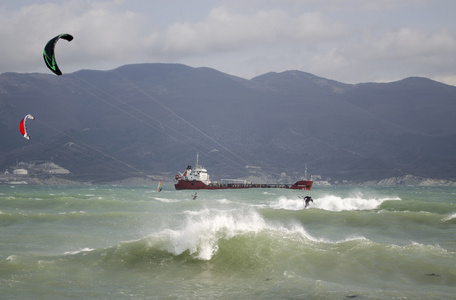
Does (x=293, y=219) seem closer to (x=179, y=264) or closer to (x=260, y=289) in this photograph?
(x=179, y=264)

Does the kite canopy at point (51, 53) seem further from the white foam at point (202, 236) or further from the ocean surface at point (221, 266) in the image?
the white foam at point (202, 236)

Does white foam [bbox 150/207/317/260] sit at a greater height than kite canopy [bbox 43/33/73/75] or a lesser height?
lesser

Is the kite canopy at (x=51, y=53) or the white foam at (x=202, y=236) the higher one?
the kite canopy at (x=51, y=53)

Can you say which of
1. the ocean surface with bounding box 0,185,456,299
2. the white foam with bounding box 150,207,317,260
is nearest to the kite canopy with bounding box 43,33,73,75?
the ocean surface with bounding box 0,185,456,299

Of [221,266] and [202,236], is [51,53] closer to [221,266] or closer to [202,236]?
[202,236]

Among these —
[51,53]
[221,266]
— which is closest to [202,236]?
[221,266]

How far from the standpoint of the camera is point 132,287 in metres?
14.8

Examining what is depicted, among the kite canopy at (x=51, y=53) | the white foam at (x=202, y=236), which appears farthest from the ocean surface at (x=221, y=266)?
the kite canopy at (x=51, y=53)

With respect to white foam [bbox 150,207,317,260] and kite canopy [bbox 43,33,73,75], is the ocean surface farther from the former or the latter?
kite canopy [bbox 43,33,73,75]

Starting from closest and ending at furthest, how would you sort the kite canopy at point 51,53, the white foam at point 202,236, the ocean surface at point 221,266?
the ocean surface at point 221,266, the white foam at point 202,236, the kite canopy at point 51,53

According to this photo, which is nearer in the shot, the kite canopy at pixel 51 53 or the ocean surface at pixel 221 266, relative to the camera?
the ocean surface at pixel 221 266

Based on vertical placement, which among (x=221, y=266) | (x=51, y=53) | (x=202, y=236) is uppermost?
(x=51, y=53)

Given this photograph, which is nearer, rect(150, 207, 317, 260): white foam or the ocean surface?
the ocean surface

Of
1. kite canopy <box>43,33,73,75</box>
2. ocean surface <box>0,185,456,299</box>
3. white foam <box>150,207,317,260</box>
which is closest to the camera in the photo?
ocean surface <box>0,185,456,299</box>
